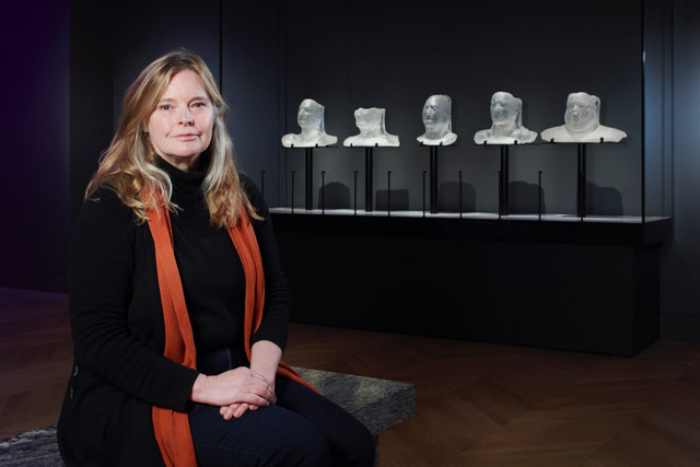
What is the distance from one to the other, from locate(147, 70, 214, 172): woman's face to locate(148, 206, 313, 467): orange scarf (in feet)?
0.62

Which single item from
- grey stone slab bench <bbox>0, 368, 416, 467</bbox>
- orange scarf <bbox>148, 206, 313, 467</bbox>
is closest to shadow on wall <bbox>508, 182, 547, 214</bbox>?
grey stone slab bench <bbox>0, 368, 416, 467</bbox>

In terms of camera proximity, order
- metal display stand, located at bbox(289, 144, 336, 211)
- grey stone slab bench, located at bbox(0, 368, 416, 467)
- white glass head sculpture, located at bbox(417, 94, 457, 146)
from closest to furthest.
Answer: grey stone slab bench, located at bbox(0, 368, 416, 467) → white glass head sculpture, located at bbox(417, 94, 457, 146) → metal display stand, located at bbox(289, 144, 336, 211)

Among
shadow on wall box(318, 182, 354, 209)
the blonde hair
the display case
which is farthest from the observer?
shadow on wall box(318, 182, 354, 209)

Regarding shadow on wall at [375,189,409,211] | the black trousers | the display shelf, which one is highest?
shadow on wall at [375,189,409,211]

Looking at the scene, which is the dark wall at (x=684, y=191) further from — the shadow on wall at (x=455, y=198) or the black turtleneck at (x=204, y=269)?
the black turtleneck at (x=204, y=269)

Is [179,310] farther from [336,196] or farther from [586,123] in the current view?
[336,196]

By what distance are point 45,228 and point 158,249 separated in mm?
7227

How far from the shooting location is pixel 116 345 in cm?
197

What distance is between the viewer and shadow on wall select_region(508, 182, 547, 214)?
6.72m

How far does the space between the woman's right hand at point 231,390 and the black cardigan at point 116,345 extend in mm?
31

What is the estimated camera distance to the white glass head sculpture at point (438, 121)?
261 inches

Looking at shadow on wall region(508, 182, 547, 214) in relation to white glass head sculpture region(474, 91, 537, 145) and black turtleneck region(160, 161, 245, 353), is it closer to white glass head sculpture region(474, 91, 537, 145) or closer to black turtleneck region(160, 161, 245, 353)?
white glass head sculpture region(474, 91, 537, 145)

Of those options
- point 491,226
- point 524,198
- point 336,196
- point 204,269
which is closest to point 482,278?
point 491,226

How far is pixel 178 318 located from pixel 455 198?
5.29 metres
